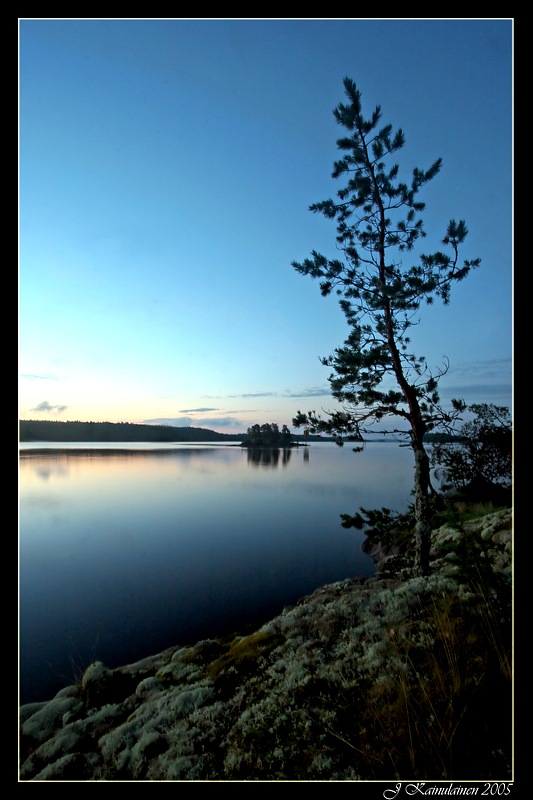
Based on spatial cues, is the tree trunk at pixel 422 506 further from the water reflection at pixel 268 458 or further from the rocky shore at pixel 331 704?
the water reflection at pixel 268 458

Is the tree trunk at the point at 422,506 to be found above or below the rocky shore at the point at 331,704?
above

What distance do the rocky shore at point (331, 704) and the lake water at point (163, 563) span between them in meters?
1.80

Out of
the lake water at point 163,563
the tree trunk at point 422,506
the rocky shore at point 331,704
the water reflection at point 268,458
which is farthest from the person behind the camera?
the water reflection at point 268,458

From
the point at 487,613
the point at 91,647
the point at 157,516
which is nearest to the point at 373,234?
the point at 487,613

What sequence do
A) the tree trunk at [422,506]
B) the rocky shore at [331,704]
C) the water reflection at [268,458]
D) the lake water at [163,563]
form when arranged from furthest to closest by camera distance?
the water reflection at [268,458] → the lake water at [163,563] → the tree trunk at [422,506] → the rocky shore at [331,704]

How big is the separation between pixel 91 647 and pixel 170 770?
6604 mm

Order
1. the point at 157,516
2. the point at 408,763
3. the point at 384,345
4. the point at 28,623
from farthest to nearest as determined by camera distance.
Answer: the point at 157,516
the point at 28,623
the point at 384,345
the point at 408,763

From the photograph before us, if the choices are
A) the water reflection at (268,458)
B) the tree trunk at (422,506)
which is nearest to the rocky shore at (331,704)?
the tree trunk at (422,506)

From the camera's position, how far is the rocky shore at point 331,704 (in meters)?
2.97

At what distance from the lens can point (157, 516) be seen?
18.0 m

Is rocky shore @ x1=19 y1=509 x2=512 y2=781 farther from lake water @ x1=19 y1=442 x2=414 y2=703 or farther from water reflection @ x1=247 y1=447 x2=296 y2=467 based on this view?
water reflection @ x1=247 y1=447 x2=296 y2=467

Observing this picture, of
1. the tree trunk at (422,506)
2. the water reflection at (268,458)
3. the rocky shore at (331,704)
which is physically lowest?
the water reflection at (268,458)

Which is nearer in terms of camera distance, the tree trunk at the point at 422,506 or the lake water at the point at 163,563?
the tree trunk at the point at 422,506
